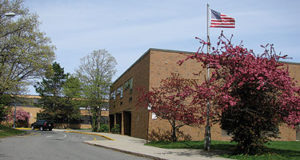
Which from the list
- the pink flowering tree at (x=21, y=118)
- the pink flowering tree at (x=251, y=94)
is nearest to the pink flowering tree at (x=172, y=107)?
the pink flowering tree at (x=251, y=94)

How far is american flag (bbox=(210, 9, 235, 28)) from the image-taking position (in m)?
17.0

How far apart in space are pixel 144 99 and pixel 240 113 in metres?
8.74

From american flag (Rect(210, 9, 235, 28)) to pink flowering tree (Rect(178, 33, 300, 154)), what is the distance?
3599 mm

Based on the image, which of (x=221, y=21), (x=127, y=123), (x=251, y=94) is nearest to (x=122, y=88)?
(x=127, y=123)

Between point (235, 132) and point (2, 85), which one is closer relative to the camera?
point (235, 132)

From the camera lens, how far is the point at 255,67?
1221 centimetres

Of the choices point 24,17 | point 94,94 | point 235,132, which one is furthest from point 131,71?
point 235,132

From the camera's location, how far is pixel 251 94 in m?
13.0

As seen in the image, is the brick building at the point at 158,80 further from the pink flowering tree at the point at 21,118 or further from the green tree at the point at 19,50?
the pink flowering tree at the point at 21,118

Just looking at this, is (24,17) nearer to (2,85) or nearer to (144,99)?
(2,85)

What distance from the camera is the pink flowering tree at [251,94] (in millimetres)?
12219

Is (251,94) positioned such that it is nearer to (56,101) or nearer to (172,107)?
(172,107)

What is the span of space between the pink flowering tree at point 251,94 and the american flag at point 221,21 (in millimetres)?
3599

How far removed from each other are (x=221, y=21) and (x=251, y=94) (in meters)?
5.76
